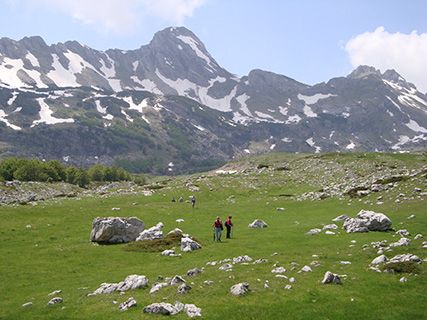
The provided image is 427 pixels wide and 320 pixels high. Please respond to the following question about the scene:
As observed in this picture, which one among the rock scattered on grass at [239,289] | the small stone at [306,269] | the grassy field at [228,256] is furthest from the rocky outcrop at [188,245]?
the rock scattered on grass at [239,289]

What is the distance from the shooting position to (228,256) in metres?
37.2

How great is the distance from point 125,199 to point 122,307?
2630 inches

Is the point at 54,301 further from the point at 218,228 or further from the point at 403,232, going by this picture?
the point at 403,232

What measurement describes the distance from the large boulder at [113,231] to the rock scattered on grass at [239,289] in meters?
25.6

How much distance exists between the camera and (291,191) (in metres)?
93.0

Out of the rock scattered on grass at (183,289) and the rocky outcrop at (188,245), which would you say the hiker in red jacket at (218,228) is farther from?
the rock scattered on grass at (183,289)

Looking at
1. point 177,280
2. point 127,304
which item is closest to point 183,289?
point 177,280

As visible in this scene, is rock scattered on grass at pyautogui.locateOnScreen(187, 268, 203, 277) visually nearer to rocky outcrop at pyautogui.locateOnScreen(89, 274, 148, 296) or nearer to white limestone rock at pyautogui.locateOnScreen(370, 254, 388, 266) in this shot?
rocky outcrop at pyautogui.locateOnScreen(89, 274, 148, 296)

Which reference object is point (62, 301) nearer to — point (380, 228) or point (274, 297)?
point (274, 297)

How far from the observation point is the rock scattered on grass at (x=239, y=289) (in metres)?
24.6

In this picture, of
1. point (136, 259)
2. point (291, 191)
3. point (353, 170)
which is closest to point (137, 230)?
point (136, 259)

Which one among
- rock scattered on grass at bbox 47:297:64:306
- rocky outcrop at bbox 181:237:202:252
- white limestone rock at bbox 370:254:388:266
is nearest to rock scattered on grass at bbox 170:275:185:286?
rock scattered on grass at bbox 47:297:64:306

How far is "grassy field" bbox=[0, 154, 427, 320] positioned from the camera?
23.0 m

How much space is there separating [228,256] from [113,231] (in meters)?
16.3
